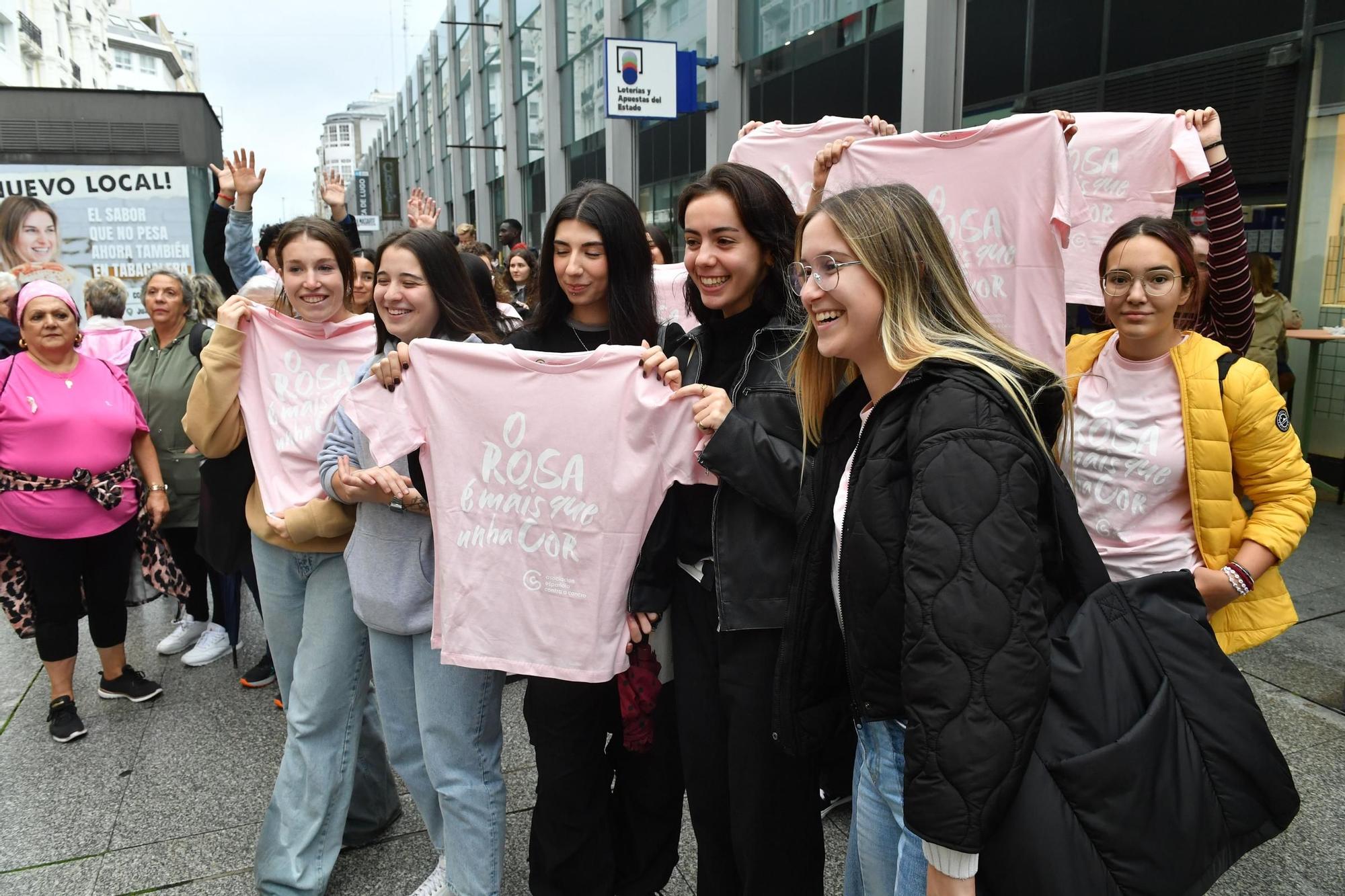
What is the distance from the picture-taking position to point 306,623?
302 cm

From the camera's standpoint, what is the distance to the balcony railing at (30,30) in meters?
34.2

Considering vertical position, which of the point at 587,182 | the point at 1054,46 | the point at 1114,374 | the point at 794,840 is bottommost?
the point at 794,840

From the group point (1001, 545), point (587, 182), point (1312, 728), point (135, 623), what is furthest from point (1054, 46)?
point (135, 623)

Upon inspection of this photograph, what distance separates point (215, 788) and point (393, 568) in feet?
6.35

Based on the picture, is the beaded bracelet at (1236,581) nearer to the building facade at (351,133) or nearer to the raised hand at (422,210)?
the raised hand at (422,210)

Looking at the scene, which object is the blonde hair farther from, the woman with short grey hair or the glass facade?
the glass facade

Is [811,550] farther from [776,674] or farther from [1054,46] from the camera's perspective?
[1054,46]

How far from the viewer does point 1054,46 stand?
803 centimetres

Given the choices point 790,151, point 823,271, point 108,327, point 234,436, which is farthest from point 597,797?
point 108,327

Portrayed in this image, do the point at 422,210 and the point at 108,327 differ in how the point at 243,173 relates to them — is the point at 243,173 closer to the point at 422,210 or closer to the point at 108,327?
the point at 422,210

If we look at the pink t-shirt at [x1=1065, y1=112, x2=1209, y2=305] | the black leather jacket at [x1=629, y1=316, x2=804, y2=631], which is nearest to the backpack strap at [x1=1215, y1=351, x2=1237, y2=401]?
the pink t-shirt at [x1=1065, y1=112, x2=1209, y2=305]

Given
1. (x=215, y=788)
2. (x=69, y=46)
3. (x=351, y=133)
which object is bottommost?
(x=215, y=788)

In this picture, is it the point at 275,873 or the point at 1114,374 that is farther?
the point at 275,873

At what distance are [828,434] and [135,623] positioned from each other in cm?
570
